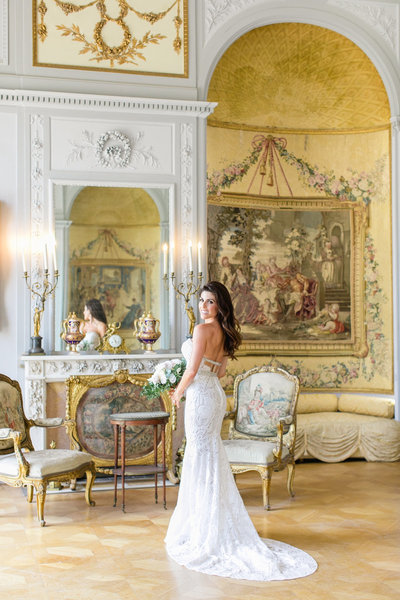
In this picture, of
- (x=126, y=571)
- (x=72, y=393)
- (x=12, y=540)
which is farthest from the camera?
(x=72, y=393)

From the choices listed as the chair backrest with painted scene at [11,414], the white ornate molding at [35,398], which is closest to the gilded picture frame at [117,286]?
the white ornate molding at [35,398]

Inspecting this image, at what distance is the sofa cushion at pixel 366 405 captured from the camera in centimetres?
878

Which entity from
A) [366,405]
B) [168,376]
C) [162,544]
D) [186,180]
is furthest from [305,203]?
[162,544]

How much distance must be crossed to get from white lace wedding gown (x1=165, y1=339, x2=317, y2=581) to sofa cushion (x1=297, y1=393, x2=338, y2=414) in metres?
4.01

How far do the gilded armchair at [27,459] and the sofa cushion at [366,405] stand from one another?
3.94m

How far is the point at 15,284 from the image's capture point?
738 cm

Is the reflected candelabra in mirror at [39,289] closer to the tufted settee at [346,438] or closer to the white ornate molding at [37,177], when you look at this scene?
the white ornate molding at [37,177]

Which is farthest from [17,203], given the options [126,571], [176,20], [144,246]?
[126,571]

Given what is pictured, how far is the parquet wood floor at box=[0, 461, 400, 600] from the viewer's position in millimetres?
4238

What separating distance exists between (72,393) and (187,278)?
1708 millimetres

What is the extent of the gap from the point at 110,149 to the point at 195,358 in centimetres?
337

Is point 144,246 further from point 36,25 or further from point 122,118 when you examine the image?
point 36,25

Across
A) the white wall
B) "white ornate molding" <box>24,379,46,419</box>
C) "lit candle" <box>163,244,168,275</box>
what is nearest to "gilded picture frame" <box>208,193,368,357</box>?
"lit candle" <box>163,244,168,275</box>

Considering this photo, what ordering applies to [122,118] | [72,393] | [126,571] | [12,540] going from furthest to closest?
[122,118]
[72,393]
[12,540]
[126,571]
